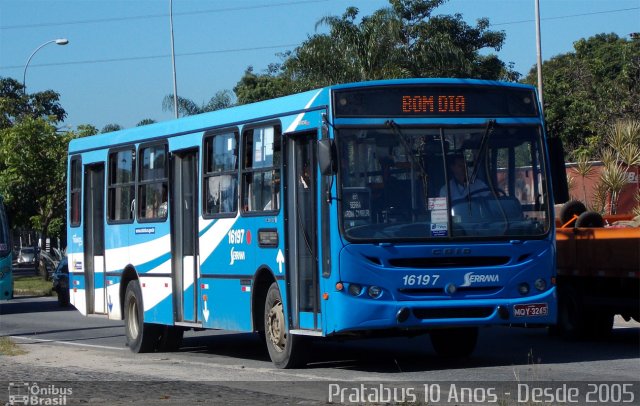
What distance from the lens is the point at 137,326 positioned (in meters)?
17.1

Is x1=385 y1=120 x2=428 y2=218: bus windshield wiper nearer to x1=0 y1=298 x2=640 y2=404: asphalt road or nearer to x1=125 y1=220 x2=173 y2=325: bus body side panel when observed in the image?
x1=0 y1=298 x2=640 y2=404: asphalt road

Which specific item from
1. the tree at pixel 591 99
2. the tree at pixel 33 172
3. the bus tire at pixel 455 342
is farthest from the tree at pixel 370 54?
the bus tire at pixel 455 342

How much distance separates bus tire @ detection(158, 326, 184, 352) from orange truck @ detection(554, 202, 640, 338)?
5.55 meters

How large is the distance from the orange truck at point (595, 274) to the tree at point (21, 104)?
1714 inches

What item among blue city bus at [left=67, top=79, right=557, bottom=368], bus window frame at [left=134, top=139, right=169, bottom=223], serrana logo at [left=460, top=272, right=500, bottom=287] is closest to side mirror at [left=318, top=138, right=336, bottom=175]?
blue city bus at [left=67, top=79, right=557, bottom=368]

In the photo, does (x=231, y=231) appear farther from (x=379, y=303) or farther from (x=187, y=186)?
(x=379, y=303)

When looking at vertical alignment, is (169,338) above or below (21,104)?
below

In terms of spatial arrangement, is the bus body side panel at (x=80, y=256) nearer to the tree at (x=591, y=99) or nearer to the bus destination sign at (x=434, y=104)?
the bus destination sign at (x=434, y=104)

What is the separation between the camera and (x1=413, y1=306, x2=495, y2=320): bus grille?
40.1ft

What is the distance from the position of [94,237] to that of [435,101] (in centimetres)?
778

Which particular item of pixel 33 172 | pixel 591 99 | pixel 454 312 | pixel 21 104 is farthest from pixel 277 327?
pixel 21 104

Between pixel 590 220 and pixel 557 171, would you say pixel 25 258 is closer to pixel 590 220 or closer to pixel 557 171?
pixel 590 220

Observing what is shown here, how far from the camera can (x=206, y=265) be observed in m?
15.1

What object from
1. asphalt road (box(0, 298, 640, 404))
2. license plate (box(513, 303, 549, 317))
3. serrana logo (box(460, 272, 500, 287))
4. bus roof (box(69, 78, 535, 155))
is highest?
bus roof (box(69, 78, 535, 155))
